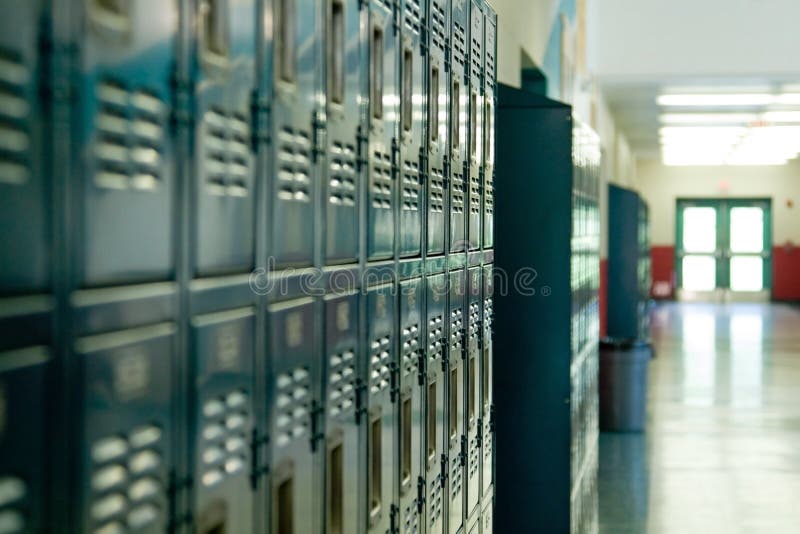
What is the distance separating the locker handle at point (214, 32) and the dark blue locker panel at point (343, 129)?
1.94 ft

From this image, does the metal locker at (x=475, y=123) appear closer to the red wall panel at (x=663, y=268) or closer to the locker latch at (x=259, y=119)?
the locker latch at (x=259, y=119)

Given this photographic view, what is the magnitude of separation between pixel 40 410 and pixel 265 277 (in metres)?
0.77

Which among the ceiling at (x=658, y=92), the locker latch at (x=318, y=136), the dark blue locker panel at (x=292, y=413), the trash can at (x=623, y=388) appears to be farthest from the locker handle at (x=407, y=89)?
the ceiling at (x=658, y=92)

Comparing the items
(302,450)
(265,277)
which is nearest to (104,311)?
(265,277)

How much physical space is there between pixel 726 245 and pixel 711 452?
75.4 ft

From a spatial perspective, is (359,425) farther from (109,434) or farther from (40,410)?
(40,410)

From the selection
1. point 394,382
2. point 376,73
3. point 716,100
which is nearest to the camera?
point 376,73

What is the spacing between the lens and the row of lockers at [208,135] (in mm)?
1288

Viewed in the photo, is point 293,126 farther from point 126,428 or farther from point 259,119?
point 126,428

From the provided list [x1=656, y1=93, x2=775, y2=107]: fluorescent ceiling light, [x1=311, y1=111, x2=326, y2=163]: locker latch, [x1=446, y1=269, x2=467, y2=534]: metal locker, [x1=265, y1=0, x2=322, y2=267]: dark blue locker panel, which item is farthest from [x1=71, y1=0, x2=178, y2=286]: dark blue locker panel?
[x1=656, y1=93, x2=775, y2=107]: fluorescent ceiling light

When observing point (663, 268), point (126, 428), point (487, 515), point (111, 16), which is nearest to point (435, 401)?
point (487, 515)

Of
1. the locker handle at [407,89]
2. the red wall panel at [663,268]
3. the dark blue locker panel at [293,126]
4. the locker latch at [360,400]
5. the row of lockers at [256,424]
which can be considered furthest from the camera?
the red wall panel at [663,268]

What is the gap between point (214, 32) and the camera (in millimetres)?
1775

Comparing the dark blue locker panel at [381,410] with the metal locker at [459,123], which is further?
the metal locker at [459,123]
